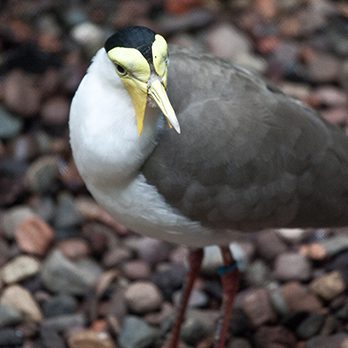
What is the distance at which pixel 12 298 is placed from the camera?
3715 mm

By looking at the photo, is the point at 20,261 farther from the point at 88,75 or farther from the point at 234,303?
the point at 88,75

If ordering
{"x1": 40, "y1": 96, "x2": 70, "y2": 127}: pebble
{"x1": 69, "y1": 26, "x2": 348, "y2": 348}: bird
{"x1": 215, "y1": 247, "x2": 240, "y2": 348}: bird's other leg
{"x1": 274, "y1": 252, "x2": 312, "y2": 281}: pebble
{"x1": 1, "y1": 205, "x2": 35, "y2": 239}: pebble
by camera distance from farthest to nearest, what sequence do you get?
1. {"x1": 40, "y1": 96, "x2": 70, "y2": 127}: pebble
2. {"x1": 1, "y1": 205, "x2": 35, "y2": 239}: pebble
3. {"x1": 274, "y1": 252, "x2": 312, "y2": 281}: pebble
4. {"x1": 215, "y1": 247, "x2": 240, "y2": 348}: bird's other leg
5. {"x1": 69, "y1": 26, "x2": 348, "y2": 348}: bird

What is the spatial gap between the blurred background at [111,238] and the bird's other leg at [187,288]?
13 centimetres

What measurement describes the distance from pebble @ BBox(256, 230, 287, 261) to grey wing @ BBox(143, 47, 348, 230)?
2.11 ft

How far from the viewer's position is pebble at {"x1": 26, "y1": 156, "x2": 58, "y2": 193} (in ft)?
13.5

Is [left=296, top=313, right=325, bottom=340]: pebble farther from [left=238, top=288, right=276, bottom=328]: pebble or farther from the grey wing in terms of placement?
the grey wing

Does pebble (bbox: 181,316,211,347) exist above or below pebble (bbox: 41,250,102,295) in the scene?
below

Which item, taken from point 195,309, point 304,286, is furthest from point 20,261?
point 304,286

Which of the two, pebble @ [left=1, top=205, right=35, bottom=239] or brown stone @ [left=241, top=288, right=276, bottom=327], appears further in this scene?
pebble @ [left=1, top=205, right=35, bottom=239]

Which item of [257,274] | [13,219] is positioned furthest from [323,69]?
[13,219]

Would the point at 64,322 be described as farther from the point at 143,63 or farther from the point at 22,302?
the point at 143,63

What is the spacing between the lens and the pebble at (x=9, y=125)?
4277mm

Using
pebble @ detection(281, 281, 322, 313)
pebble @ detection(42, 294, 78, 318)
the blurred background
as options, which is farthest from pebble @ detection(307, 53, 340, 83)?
pebble @ detection(42, 294, 78, 318)

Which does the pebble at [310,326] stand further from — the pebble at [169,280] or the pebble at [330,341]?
the pebble at [169,280]
